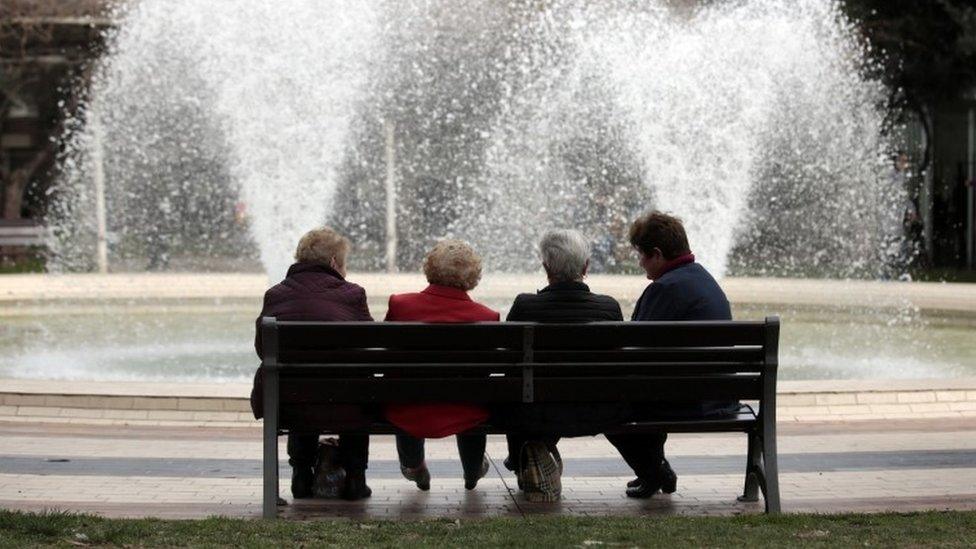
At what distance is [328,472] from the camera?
6.47 m

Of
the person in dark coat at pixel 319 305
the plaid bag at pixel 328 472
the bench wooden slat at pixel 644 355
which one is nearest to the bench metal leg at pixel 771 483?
the bench wooden slat at pixel 644 355

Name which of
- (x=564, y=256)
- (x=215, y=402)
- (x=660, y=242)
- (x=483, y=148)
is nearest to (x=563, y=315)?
(x=564, y=256)

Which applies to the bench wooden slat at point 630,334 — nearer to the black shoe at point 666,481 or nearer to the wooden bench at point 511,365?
the wooden bench at point 511,365

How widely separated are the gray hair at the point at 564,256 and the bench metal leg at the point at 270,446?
3.97ft

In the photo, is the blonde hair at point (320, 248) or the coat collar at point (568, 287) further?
the blonde hair at point (320, 248)

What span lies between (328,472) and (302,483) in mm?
118

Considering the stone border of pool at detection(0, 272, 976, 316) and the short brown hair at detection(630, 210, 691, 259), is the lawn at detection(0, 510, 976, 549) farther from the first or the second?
the stone border of pool at detection(0, 272, 976, 316)

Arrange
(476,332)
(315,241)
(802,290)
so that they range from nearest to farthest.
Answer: (476,332)
(315,241)
(802,290)

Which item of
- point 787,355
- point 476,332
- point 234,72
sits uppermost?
point 234,72

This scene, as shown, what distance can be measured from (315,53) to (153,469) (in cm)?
1290

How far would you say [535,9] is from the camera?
26281mm

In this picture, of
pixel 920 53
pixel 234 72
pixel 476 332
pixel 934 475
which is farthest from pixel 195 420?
pixel 920 53

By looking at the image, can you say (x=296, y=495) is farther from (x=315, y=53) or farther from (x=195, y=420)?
(x=315, y=53)

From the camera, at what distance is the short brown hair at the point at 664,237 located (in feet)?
21.4
